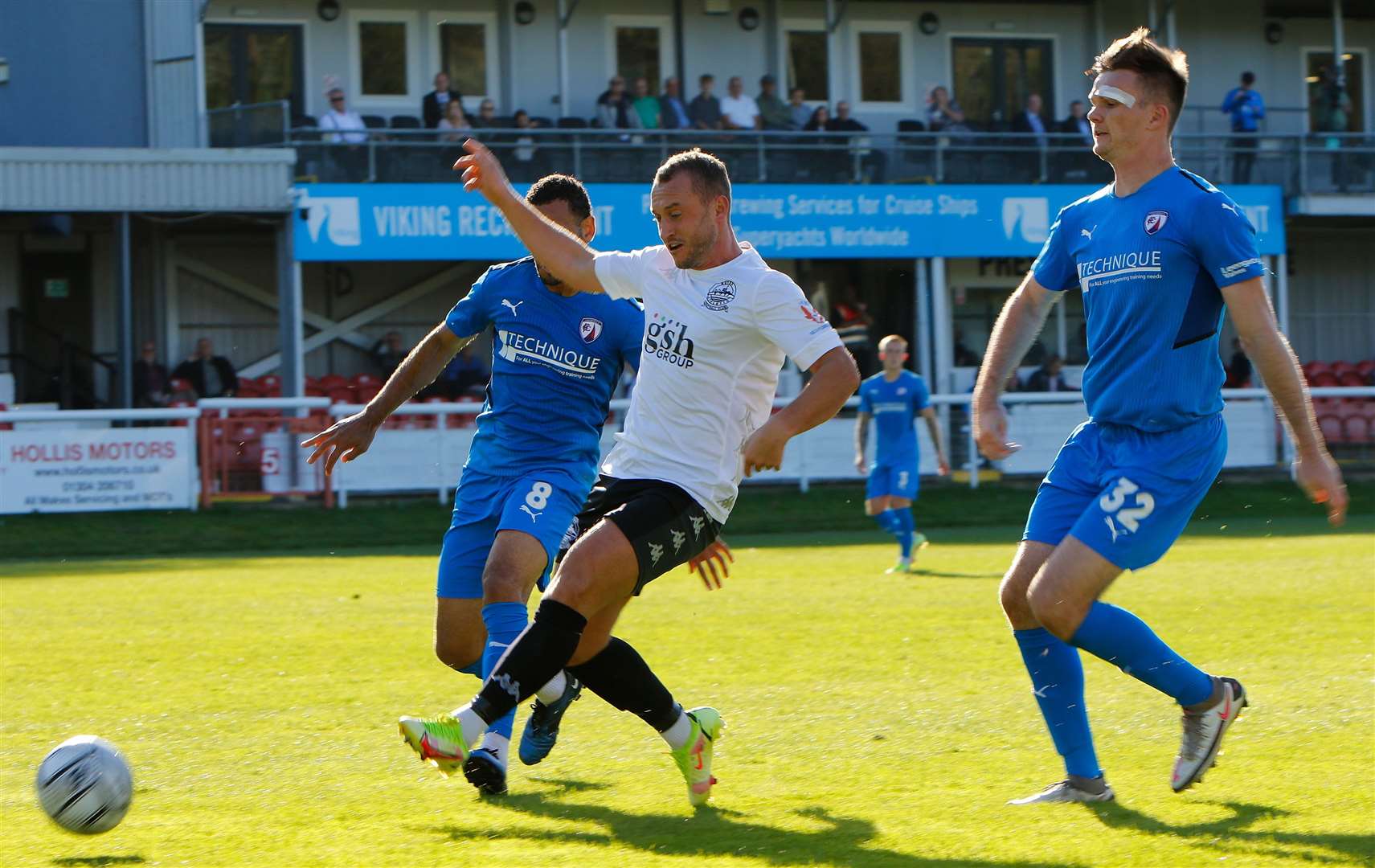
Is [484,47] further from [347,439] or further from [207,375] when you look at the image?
[347,439]

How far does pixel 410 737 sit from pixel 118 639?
229 inches

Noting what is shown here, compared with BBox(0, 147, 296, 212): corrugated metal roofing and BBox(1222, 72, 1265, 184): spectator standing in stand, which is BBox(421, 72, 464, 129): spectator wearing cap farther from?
BBox(1222, 72, 1265, 184): spectator standing in stand

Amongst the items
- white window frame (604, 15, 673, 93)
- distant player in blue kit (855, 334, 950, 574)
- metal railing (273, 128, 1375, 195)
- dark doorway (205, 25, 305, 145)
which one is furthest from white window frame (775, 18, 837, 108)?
distant player in blue kit (855, 334, 950, 574)

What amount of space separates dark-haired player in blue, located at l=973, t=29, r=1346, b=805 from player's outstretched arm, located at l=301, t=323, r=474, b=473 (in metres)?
2.19

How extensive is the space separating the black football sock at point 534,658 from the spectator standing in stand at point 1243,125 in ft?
84.1

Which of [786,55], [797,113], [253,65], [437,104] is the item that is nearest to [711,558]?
[437,104]

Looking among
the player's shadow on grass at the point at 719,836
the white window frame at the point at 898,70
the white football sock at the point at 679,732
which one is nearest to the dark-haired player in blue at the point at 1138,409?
the player's shadow on grass at the point at 719,836

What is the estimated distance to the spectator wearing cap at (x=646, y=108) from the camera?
26.6m

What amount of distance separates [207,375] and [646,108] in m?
7.88

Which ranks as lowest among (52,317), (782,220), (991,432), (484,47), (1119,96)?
(991,432)

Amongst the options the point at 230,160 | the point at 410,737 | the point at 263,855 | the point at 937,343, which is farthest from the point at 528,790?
the point at 937,343

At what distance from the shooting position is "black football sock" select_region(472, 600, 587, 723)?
5348 millimetres

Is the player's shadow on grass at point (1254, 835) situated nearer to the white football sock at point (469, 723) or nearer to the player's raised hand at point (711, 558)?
the player's raised hand at point (711, 558)

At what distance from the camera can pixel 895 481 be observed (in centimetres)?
1560
